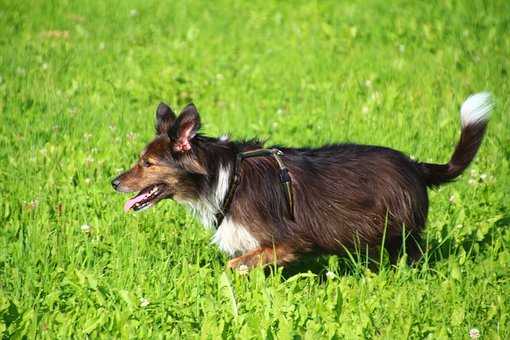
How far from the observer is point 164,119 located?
4844mm

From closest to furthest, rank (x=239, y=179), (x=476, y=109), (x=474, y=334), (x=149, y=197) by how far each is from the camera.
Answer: (x=474, y=334) < (x=239, y=179) < (x=149, y=197) < (x=476, y=109)

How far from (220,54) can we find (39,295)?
20.0 feet

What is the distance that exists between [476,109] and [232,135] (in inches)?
115

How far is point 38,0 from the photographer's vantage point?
11.4 meters

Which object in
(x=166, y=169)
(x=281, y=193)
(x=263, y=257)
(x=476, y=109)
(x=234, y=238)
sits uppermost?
(x=476, y=109)

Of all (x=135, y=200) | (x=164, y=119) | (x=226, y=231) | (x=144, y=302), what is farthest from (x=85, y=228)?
(x=144, y=302)

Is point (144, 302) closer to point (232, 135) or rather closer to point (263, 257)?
point (263, 257)

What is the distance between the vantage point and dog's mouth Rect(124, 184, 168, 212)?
4.81 m

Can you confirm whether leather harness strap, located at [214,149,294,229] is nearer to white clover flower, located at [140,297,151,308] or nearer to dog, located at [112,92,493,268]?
dog, located at [112,92,493,268]

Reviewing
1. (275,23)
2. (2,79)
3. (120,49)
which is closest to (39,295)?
(2,79)

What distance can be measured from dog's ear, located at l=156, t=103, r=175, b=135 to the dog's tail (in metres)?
1.67

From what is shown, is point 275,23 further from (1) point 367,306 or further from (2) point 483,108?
(1) point 367,306

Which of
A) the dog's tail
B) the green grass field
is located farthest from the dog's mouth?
the dog's tail

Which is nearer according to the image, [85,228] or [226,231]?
[226,231]
